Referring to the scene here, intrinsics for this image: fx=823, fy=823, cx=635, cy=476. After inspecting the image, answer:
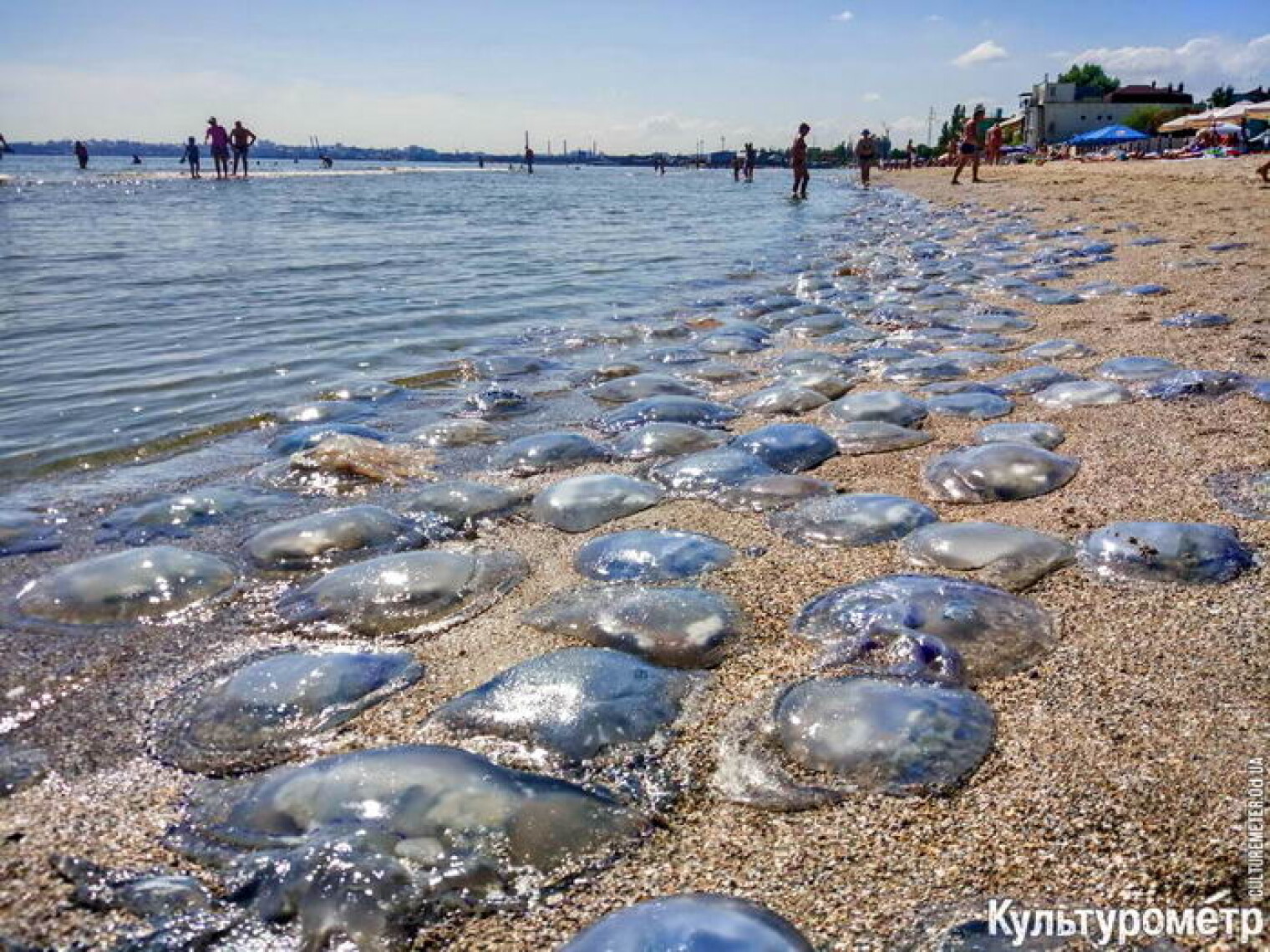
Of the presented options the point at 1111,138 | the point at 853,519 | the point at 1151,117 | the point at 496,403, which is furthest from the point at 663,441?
the point at 1151,117

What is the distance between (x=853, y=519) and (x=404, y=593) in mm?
1199

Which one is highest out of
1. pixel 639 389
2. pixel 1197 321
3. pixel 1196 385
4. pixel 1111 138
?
pixel 1111 138

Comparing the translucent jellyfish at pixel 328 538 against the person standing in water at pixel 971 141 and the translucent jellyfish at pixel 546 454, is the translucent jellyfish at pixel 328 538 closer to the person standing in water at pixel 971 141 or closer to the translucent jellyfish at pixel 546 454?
the translucent jellyfish at pixel 546 454

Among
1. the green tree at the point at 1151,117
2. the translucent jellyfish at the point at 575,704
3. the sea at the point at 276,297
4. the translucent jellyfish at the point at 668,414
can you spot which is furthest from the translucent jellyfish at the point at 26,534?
the green tree at the point at 1151,117

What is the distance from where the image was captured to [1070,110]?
56281 millimetres

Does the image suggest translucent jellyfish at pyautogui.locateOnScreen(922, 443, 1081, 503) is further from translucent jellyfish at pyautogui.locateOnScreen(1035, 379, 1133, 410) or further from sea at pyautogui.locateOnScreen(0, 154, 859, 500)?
sea at pyautogui.locateOnScreen(0, 154, 859, 500)

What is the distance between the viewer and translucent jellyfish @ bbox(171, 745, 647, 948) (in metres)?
1.09

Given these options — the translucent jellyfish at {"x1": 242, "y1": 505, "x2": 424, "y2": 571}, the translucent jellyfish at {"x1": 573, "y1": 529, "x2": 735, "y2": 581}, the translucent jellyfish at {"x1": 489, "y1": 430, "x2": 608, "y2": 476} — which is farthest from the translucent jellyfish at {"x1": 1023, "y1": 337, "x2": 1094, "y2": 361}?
the translucent jellyfish at {"x1": 242, "y1": 505, "x2": 424, "y2": 571}

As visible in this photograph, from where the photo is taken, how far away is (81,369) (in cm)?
461

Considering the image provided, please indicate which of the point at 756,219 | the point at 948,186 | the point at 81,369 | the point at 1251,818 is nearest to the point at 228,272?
the point at 81,369

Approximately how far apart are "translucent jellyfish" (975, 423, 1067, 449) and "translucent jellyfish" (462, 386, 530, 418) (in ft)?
6.66

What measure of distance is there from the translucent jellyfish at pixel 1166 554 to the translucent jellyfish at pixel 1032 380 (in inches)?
62.1

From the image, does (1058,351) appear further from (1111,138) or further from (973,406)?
(1111,138)

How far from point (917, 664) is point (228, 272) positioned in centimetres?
824
